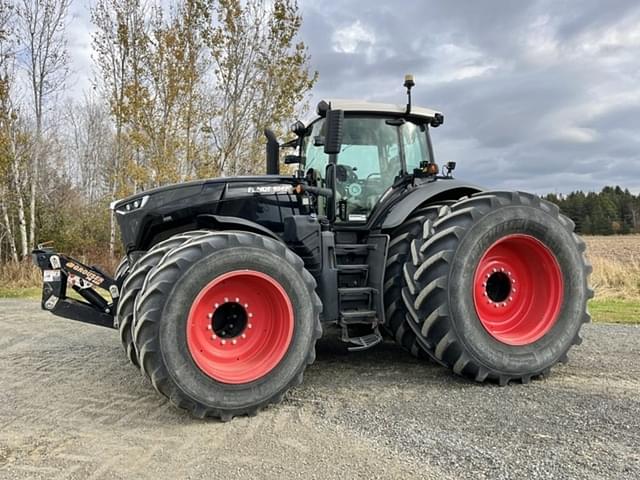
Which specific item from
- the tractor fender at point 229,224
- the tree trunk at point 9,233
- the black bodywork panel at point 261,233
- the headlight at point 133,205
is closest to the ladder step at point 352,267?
the black bodywork panel at point 261,233

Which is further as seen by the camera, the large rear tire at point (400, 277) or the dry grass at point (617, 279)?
the dry grass at point (617, 279)

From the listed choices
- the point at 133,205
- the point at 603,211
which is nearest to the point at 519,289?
the point at 133,205

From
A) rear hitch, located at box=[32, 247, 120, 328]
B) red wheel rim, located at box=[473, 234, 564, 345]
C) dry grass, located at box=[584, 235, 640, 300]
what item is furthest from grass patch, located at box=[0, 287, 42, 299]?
dry grass, located at box=[584, 235, 640, 300]

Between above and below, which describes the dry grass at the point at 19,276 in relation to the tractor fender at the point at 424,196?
below

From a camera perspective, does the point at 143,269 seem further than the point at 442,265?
No

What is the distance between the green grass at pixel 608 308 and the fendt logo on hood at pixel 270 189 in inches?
214

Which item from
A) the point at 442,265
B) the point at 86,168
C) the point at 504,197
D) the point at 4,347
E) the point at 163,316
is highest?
the point at 86,168

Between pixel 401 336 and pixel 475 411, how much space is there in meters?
1.03

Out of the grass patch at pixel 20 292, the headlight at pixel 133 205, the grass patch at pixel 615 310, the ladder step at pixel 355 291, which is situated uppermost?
the headlight at pixel 133 205

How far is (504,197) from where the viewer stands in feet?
13.6

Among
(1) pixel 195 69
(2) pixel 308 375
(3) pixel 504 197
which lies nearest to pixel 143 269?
(2) pixel 308 375

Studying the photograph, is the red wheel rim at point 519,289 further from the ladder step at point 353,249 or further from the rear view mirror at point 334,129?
the rear view mirror at point 334,129

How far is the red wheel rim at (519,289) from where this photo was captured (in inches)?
163

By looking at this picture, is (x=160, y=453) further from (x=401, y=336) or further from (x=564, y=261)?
(x=564, y=261)
